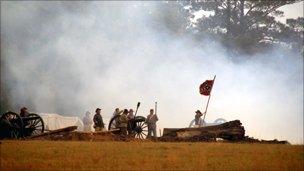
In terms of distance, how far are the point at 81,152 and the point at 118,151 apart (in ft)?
2.75

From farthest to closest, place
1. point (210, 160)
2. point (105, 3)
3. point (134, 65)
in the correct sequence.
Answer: point (134, 65) < point (105, 3) < point (210, 160)

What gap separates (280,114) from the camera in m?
35.2

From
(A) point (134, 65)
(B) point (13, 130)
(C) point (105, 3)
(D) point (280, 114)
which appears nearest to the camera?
(B) point (13, 130)

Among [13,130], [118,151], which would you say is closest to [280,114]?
[13,130]

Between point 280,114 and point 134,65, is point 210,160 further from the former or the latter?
point 280,114

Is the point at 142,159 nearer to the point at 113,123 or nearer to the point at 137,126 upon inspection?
the point at 113,123

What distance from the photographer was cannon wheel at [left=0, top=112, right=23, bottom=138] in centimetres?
1505

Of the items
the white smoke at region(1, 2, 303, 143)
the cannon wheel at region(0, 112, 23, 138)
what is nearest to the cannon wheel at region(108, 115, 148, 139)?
the cannon wheel at region(0, 112, 23, 138)

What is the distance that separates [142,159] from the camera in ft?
30.7

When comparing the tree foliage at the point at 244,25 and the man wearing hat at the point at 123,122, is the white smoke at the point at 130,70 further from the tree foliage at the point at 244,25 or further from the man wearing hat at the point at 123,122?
the man wearing hat at the point at 123,122

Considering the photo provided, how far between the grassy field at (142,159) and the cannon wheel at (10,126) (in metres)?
4.24

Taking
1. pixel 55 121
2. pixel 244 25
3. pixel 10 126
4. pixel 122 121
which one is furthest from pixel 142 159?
pixel 244 25

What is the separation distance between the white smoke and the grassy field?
59.4 ft

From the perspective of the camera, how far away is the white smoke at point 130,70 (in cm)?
2869
